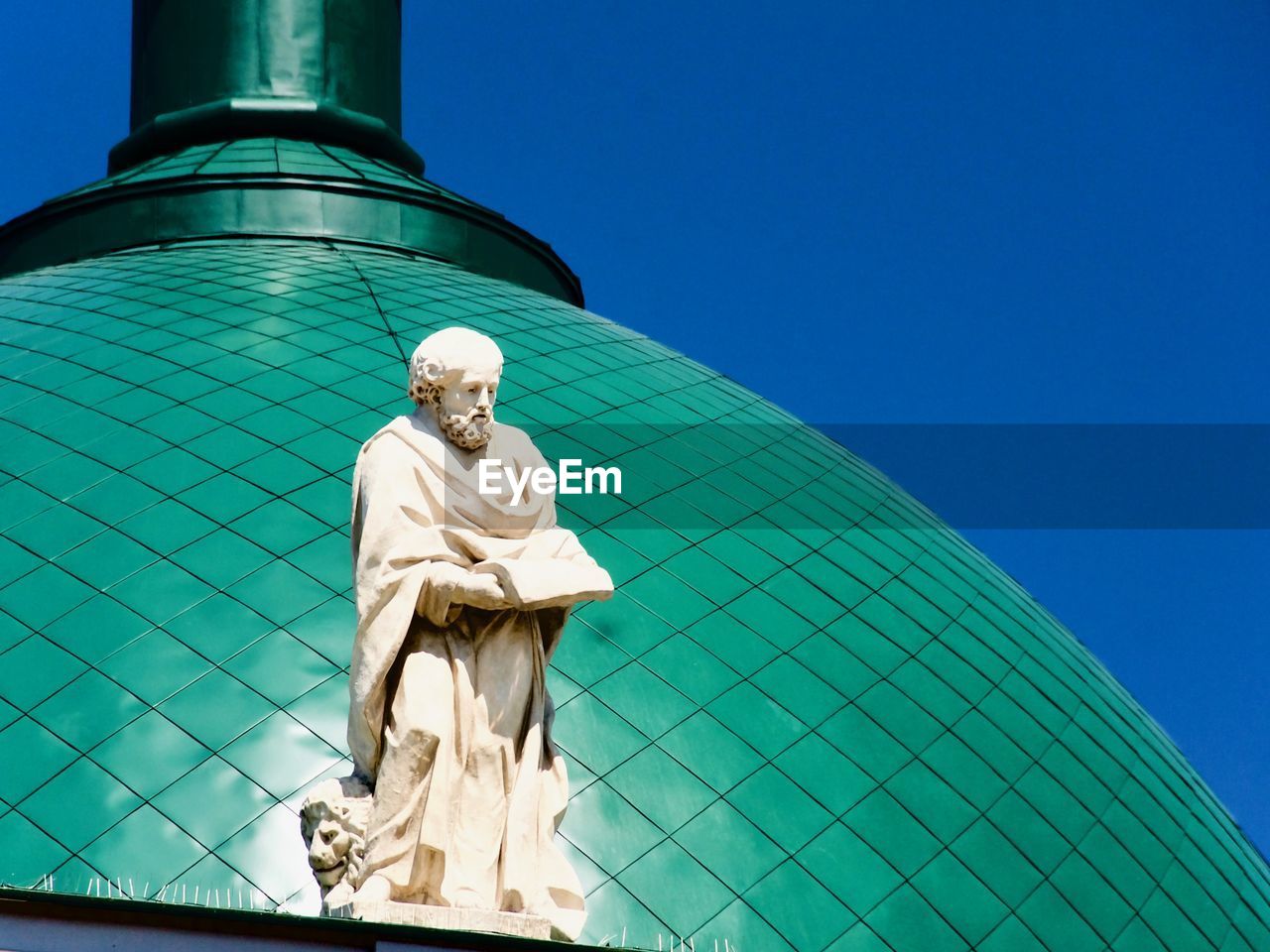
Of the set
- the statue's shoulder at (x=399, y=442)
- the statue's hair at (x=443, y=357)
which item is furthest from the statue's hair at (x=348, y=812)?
the statue's hair at (x=443, y=357)

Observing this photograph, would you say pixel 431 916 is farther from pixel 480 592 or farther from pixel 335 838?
pixel 480 592

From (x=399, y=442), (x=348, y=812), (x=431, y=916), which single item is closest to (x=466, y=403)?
(x=399, y=442)

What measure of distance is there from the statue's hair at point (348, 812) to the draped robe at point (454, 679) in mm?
76

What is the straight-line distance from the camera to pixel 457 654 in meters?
13.0

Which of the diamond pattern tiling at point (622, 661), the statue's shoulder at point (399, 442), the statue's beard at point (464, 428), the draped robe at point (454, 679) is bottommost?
the diamond pattern tiling at point (622, 661)

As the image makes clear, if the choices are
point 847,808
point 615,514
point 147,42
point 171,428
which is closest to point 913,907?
point 847,808

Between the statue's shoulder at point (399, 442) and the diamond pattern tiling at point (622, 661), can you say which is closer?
the statue's shoulder at point (399, 442)

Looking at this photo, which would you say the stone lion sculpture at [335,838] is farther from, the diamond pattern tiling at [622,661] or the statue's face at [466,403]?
the diamond pattern tiling at [622,661]

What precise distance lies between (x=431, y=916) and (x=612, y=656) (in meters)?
7.59

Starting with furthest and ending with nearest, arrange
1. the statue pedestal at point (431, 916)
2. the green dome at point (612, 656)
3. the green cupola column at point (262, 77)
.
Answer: the green cupola column at point (262, 77) < the green dome at point (612, 656) < the statue pedestal at point (431, 916)

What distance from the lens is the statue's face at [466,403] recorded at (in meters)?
13.2

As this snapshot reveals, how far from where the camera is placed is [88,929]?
13.0 meters

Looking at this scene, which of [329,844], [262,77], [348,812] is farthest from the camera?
[262,77]

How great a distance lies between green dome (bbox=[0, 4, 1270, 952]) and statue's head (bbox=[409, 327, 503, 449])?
18.3 ft
